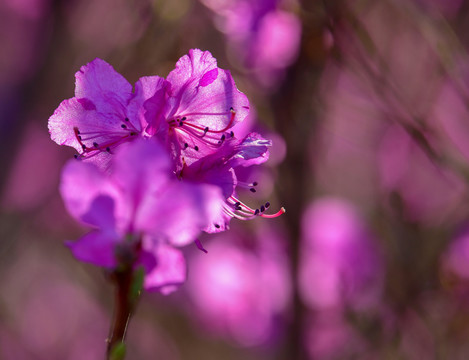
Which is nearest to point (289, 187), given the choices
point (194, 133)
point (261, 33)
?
point (261, 33)

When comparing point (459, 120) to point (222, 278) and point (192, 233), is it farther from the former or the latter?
point (192, 233)

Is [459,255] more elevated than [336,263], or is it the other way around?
[459,255]

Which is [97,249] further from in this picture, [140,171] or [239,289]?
[239,289]

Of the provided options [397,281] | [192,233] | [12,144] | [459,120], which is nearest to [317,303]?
[397,281]

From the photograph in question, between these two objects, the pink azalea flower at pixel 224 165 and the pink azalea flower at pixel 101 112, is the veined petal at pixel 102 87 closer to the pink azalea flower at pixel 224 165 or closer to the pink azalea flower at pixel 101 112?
the pink azalea flower at pixel 101 112

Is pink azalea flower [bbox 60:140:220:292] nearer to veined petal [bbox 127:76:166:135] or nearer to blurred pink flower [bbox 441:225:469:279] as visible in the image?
veined petal [bbox 127:76:166:135]

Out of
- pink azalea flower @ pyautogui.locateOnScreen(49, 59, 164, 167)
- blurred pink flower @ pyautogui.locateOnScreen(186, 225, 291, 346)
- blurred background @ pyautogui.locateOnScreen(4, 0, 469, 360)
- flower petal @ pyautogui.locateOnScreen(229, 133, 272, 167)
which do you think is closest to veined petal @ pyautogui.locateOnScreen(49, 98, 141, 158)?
pink azalea flower @ pyautogui.locateOnScreen(49, 59, 164, 167)
